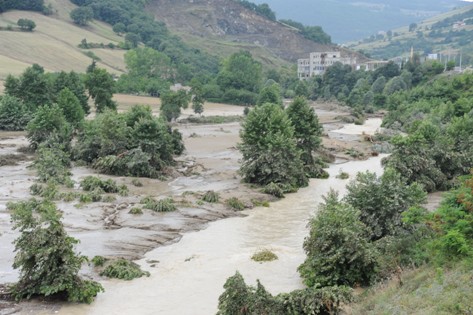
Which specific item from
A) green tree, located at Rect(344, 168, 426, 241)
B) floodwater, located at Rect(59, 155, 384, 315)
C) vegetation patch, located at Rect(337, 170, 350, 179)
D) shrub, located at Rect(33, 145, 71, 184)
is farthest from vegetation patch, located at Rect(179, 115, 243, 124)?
green tree, located at Rect(344, 168, 426, 241)

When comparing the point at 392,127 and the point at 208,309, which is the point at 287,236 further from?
the point at 392,127

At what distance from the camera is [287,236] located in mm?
34875

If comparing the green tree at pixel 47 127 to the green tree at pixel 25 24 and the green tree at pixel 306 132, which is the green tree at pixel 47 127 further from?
the green tree at pixel 25 24

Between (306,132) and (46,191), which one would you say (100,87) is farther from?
(46,191)

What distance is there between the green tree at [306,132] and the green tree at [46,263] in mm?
31464

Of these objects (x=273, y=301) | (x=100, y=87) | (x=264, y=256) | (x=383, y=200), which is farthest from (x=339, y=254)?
(x=100, y=87)

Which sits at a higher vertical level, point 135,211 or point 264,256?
point 135,211

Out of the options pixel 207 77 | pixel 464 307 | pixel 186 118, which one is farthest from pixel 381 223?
pixel 207 77

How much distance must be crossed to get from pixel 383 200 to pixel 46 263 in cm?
1612

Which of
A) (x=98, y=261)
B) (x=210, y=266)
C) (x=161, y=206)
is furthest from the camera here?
(x=161, y=206)

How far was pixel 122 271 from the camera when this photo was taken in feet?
91.4

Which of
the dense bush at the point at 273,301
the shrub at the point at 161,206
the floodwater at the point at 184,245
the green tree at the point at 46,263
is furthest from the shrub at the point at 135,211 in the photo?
the dense bush at the point at 273,301

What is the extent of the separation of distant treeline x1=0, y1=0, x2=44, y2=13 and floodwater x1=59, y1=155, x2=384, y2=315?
156395 mm

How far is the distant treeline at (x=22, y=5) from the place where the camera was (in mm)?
175212
